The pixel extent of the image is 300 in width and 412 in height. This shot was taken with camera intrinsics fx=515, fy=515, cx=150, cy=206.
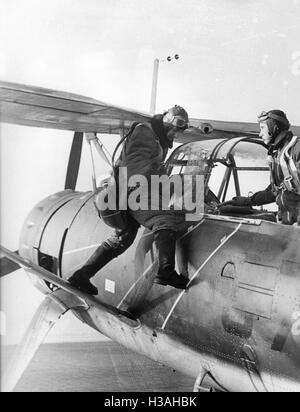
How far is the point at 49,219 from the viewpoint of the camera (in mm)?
5195

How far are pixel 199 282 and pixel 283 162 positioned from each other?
945 mm

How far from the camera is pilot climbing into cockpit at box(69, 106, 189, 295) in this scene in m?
3.34

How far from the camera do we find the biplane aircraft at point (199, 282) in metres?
2.78

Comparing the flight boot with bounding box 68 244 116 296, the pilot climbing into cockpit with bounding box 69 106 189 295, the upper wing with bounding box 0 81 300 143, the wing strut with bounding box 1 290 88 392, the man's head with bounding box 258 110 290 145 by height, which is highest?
the upper wing with bounding box 0 81 300 143

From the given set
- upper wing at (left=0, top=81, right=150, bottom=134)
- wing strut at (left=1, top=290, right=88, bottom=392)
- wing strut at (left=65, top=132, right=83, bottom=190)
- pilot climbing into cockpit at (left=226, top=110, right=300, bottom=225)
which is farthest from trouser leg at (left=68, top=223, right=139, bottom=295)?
wing strut at (left=65, top=132, right=83, bottom=190)

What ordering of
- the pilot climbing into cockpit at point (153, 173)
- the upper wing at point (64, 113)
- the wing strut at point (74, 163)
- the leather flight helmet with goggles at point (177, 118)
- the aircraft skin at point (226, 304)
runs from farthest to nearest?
the wing strut at point (74, 163) → the upper wing at point (64, 113) → the leather flight helmet with goggles at point (177, 118) → the pilot climbing into cockpit at point (153, 173) → the aircraft skin at point (226, 304)

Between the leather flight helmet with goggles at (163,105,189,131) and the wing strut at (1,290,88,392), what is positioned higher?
the leather flight helmet with goggles at (163,105,189,131)

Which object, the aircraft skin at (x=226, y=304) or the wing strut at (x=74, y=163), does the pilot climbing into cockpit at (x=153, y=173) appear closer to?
the aircraft skin at (x=226, y=304)

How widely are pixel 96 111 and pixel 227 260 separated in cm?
279

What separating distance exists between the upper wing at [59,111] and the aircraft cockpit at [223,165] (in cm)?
147

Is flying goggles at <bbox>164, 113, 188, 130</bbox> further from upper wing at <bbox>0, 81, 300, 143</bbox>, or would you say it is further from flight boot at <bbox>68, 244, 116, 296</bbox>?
flight boot at <bbox>68, 244, 116, 296</bbox>

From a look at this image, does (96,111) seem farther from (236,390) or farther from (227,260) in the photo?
(236,390)

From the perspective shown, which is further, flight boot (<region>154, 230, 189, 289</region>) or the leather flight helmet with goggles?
the leather flight helmet with goggles

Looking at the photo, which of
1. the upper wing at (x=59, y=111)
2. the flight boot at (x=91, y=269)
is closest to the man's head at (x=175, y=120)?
the flight boot at (x=91, y=269)
